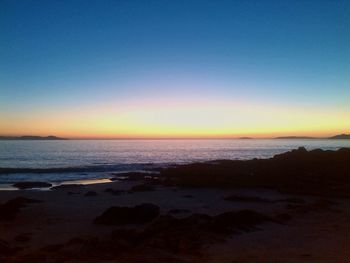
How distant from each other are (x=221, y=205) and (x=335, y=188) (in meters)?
11.2

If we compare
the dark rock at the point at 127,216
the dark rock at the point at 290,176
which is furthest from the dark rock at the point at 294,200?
the dark rock at the point at 127,216

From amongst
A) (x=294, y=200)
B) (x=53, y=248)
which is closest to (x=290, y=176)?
(x=294, y=200)

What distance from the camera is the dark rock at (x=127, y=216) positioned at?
59.5ft

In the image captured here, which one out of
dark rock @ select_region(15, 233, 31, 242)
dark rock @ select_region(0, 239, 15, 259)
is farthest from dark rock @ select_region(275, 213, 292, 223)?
dark rock @ select_region(0, 239, 15, 259)

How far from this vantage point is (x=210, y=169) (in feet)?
149

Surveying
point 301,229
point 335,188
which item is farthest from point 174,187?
point 301,229

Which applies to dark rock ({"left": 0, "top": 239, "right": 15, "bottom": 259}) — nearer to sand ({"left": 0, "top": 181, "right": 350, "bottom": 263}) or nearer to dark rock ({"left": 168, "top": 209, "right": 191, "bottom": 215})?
sand ({"left": 0, "top": 181, "right": 350, "bottom": 263})

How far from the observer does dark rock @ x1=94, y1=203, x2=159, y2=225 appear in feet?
59.5

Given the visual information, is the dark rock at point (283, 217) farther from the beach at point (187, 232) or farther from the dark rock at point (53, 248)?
the dark rock at point (53, 248)

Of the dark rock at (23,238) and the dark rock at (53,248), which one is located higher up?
the dark rock at (53,248)

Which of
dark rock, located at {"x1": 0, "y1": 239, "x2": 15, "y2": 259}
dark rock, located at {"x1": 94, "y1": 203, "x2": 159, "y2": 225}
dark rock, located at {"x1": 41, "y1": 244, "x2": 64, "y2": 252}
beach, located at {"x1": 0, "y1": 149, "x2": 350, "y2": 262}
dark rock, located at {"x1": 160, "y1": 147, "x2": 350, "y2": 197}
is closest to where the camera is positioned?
beach, located at {"x1": 0, "y1": 149, "x2": 350, "y2": 262}

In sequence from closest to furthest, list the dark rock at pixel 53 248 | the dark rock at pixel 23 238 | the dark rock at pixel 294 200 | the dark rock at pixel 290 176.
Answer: the dark rock at pixel 53 248, the dark rock at pixel 23 238, the dark rock at pixel 294 200, the dark rock at pixel 290 176

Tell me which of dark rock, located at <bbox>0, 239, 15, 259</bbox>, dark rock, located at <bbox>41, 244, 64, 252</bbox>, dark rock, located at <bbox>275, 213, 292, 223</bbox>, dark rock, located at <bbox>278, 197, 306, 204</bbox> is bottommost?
dark rock, located at <bbox>278, 197, 306, 204</bbox>

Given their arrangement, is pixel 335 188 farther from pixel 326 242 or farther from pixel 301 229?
pixel 326 242
